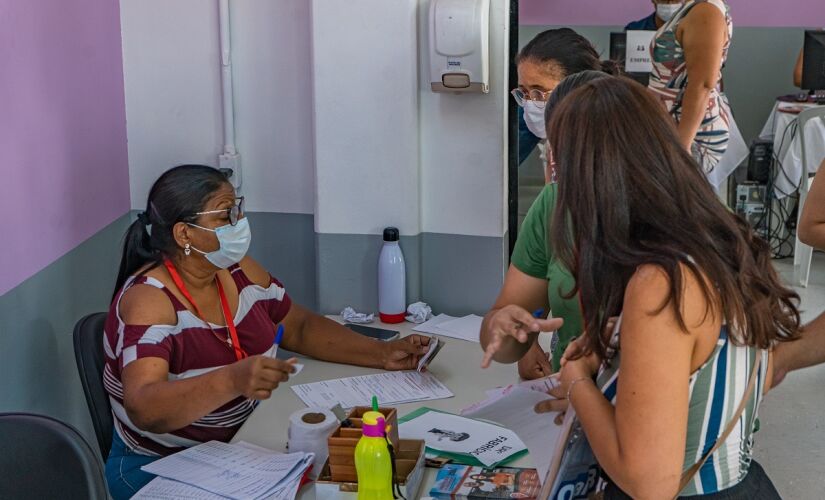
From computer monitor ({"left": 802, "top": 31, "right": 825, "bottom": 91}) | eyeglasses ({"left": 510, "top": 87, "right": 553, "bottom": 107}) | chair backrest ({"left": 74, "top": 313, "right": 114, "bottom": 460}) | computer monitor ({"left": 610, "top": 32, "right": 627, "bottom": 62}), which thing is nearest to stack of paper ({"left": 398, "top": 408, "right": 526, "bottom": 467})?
chair backrest ({"left": 74, "top": 313, "right": 114, "bottom": 460})

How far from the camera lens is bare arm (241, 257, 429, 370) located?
2.53 m

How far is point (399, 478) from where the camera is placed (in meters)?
1.79

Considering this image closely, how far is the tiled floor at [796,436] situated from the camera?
3434mm

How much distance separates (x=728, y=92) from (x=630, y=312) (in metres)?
6.50

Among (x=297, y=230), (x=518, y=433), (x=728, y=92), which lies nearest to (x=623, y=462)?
(x=518, y=433)

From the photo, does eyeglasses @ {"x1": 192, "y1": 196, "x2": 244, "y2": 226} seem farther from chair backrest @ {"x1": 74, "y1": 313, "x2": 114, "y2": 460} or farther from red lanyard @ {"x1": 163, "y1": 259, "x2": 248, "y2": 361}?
chair backrest @ {"x1": 74, "y1": 313, "x2": 114, "y2": 460}

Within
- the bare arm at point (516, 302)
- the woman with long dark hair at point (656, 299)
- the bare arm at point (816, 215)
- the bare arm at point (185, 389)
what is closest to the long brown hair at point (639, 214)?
the woman with long dark hair at point (656, 299)

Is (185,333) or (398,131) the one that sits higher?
(398,131)

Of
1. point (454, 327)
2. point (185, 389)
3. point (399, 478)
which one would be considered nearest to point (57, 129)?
point (185, 389)

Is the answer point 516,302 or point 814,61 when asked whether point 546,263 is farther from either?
point 814,61

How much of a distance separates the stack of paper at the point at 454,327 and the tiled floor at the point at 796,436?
111 centimetres

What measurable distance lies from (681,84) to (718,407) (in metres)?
1.80

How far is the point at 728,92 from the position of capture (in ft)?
24.3

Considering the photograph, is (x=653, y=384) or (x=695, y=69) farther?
(x=695, y=69)
